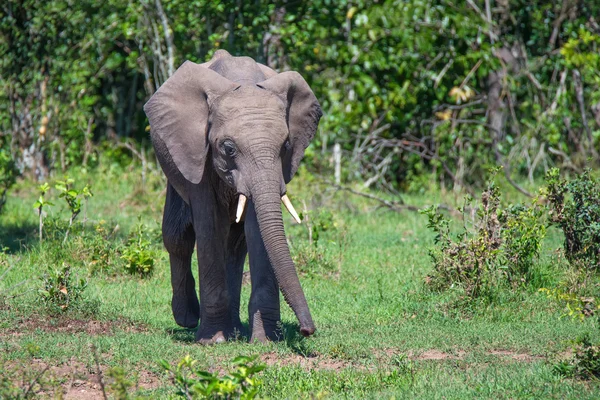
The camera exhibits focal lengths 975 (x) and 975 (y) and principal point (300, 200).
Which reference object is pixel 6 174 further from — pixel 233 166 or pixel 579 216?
pixel 579 216

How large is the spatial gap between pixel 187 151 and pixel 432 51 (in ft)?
28.0

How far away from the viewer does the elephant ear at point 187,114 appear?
6988mm

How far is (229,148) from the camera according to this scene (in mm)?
6703

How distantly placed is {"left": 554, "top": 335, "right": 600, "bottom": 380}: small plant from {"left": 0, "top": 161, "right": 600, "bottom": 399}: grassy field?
0.11m

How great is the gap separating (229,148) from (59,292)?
2087mm

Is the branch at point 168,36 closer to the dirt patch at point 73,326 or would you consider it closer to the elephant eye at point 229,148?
the dirt patch at point 73,326

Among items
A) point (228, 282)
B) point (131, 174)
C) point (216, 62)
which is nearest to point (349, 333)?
point (228, 282)

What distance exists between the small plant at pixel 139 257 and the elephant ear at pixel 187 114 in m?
2.58

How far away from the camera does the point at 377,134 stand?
602 inches

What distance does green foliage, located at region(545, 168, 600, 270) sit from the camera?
28.2ft

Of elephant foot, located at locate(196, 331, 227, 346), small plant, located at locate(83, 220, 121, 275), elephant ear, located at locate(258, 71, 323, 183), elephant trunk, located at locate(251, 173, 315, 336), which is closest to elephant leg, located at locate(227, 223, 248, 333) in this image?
elephant foot, located at locate(196, 331, 227, 346)

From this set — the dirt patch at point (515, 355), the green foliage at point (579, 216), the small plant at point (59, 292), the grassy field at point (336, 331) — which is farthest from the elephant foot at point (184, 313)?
the green foliage at point (579, 216)

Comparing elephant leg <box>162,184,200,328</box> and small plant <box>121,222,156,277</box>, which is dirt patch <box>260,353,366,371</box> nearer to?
elephant leg <box>162,184,200,328</box>

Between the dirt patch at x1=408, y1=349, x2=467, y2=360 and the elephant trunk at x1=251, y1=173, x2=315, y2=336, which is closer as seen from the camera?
the elephant trunk at x1=251, y1=173, x2=315, y2=336
